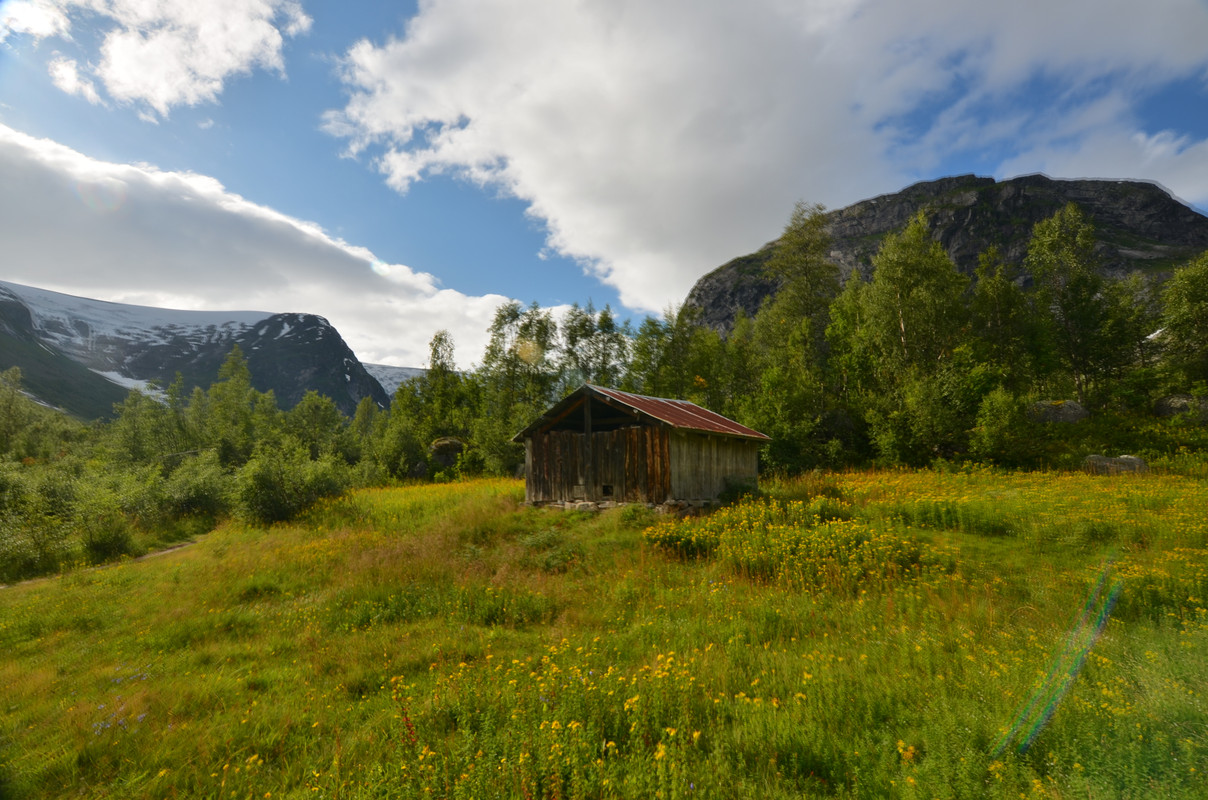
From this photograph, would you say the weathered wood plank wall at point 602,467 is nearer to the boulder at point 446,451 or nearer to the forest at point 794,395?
the forest at point 794,395

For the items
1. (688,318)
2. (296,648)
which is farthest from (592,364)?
(296,648)

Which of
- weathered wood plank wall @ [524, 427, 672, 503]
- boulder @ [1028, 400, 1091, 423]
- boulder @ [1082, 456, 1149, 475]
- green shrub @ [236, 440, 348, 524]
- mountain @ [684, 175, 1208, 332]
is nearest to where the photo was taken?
weathered wood plank wall @ [524, 427, 672, 503]

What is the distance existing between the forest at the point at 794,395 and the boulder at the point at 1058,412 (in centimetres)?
41

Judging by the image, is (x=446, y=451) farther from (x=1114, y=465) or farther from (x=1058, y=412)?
(x=1058, y=412)

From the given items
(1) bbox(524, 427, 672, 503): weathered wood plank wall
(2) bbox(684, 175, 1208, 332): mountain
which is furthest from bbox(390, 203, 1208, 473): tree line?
(2) bbox(684, 175, 1208, 332): mountain

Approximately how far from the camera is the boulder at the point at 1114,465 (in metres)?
20.0

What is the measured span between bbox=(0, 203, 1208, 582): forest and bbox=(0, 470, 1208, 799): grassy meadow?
27.3ft

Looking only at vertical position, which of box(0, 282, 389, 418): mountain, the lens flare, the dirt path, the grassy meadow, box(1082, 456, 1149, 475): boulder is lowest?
the dirt path

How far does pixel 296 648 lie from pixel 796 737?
743cm

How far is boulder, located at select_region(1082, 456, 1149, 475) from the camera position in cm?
2002

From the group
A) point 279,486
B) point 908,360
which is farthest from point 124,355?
point 908,360

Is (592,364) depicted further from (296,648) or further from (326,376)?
(326,376)

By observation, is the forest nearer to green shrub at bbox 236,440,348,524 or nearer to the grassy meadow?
green shrub at bbox 236,440,348,524

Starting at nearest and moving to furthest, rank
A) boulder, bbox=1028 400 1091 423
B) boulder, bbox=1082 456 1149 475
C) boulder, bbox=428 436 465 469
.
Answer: boulder, bbox=1082 456 1149 475
boulder, bbox=1028 400 1091 423
boulder, bbox=428 436 465 469
